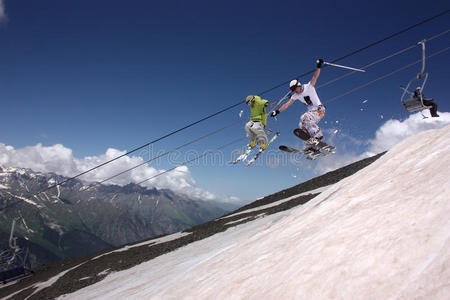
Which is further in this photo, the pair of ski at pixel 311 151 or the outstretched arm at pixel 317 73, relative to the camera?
the pair of ski at pixel 311 151

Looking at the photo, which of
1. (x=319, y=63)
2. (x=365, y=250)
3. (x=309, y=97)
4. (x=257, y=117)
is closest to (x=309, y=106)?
(x=309, y=97)

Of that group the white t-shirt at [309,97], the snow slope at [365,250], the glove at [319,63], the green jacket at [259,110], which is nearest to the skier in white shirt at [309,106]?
the white t-shirt at [309,97]

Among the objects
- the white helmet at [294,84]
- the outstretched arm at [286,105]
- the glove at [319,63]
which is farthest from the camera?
the outstretched arm at [286,105]

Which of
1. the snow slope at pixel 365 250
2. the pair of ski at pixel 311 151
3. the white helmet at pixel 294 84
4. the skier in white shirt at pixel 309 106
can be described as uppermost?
the white helmet at pixel 294 84

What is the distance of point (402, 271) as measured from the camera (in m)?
2.68

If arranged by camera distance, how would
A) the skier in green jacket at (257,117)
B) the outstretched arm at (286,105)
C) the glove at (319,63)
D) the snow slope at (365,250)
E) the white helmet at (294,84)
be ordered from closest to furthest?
the snow slope at (365,250), the glove at (319,63), the white helmet at (294,84), the outstretched arm at (286,105), the skier in green jacket at (257,117)

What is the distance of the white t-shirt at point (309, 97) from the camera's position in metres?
13.3

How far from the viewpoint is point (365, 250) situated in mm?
3230

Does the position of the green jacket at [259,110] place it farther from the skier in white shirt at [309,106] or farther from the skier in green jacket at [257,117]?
the skier in white shirt at [309,106]

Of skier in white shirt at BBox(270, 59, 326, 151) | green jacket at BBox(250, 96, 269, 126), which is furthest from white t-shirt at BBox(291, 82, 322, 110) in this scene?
green jacket at BBox(250, 96, 269, 126)

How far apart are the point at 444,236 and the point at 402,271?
22.3 inches

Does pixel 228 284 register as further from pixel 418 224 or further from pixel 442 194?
pixel 442 194

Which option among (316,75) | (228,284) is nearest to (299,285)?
(228,284)

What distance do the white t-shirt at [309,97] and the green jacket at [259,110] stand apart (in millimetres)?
2613
